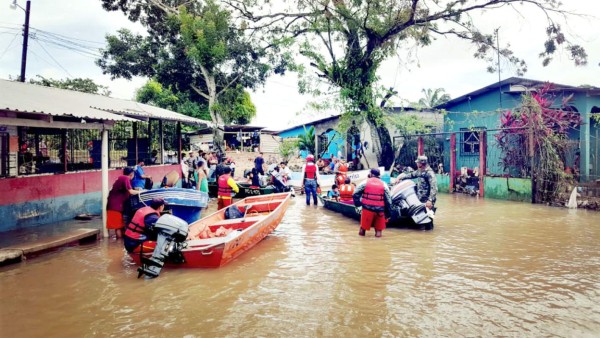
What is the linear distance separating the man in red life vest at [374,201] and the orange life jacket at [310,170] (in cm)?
437

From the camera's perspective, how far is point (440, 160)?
20.3 m

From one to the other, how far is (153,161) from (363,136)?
42.8 ft

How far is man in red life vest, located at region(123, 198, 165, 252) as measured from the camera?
6.56 meters

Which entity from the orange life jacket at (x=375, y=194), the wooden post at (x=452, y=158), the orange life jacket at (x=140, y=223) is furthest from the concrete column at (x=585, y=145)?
the orange life jacket at (x=140, y=223)

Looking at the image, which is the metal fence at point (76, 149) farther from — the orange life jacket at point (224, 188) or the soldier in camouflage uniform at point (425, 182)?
the soldier in camouflage uniform at point (425, 182)

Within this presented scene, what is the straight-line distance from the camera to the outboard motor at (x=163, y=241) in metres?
6.42

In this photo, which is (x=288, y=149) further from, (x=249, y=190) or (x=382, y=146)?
(x=249, y=190)

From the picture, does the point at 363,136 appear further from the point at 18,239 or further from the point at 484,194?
the point at 18,239

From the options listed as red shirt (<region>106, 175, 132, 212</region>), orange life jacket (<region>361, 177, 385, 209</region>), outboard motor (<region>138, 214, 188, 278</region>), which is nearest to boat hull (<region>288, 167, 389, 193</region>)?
orange life jacket (<region>361, 177, 385, 209</region>)

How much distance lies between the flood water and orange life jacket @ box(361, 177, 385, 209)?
0.84 m

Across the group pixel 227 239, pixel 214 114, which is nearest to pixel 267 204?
pixel 227 239

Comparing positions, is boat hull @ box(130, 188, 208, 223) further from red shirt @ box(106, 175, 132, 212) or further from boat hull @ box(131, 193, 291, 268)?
boat hull @ box(131, 193, 291, 268)

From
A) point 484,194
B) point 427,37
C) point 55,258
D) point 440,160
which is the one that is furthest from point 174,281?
point 427,37

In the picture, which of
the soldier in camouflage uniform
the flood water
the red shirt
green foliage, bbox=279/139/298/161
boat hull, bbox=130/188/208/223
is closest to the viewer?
the flood water
